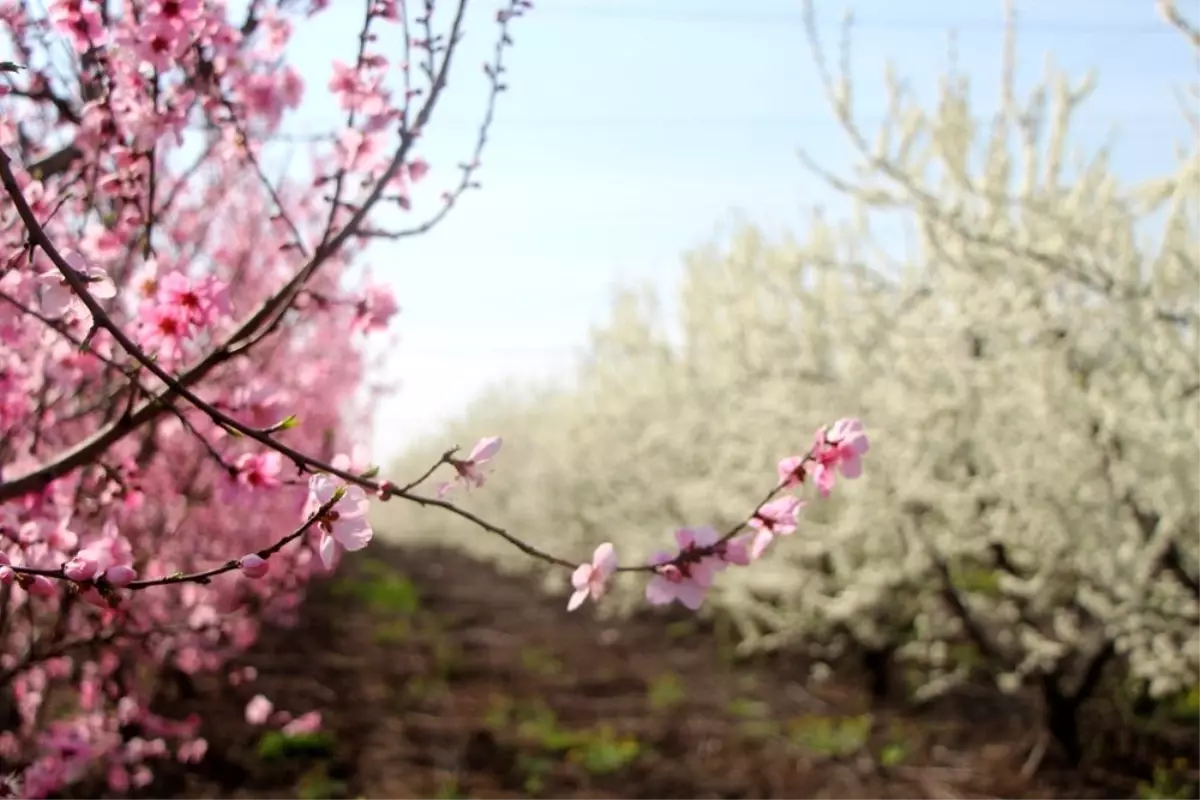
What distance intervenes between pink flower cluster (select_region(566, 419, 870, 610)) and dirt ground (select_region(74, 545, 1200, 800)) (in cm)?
360

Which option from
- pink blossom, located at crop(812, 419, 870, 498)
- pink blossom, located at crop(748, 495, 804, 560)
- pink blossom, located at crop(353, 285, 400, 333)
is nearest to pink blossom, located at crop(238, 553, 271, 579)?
pink blossom, located at crop(748, 495, 804, 560)

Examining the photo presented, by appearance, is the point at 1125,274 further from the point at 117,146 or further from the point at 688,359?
the point at 688,359

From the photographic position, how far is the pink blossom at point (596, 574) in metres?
1.79

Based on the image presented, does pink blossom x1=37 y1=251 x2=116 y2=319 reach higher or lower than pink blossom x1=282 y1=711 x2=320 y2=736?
lower

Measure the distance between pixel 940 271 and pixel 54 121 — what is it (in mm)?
4509

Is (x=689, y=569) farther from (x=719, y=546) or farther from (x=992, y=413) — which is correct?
(x=992, y=413)

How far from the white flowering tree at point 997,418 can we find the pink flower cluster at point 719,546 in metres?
2.30

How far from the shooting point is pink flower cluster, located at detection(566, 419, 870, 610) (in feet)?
5.83

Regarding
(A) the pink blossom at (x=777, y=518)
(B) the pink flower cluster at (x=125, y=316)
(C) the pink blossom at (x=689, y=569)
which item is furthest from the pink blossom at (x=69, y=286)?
(A) the pink blossom at (x=777, y=518)

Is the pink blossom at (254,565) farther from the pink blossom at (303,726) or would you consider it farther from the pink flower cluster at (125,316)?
the pink blossom at (303,726)

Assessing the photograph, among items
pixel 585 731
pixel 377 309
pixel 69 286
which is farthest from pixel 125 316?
pixel 585 731

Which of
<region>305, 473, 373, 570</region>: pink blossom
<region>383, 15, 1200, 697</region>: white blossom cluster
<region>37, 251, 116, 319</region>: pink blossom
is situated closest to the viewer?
<region>305, 473, 373, 570</region>: pink blossom

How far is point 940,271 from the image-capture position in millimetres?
5957

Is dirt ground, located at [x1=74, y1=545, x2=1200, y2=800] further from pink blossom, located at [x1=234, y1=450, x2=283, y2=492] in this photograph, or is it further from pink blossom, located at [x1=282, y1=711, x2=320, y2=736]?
pink blossom, located at [x1=234, y1=450, x2=283, y2=492]
